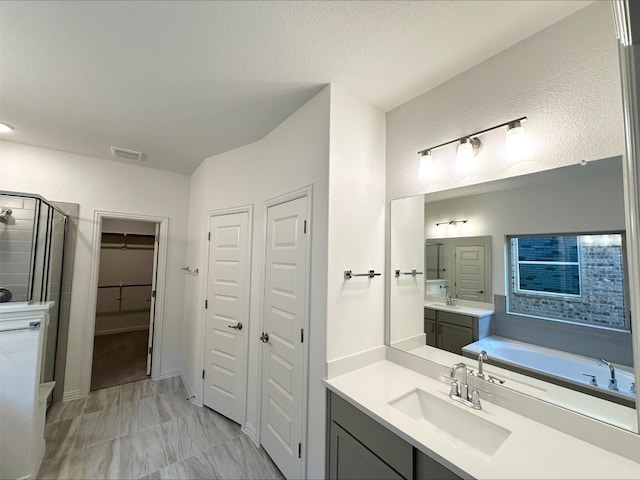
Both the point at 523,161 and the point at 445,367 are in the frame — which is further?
the point at 445,367

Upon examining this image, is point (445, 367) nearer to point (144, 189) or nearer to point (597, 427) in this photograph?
point (597, 427)

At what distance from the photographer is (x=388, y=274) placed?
1948 millimetres

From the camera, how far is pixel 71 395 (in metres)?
2.85

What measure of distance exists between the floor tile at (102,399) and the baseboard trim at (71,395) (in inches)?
4.4

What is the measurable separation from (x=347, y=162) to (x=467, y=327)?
1.32 meters

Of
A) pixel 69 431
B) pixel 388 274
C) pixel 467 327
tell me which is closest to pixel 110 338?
pixel 69 431

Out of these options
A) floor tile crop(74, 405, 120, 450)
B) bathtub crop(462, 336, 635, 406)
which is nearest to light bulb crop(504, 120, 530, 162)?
bathtub crop(462, 336, 635, 406)

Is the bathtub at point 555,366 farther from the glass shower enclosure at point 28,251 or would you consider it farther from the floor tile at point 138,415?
the glass shower enclosure at point 28,251

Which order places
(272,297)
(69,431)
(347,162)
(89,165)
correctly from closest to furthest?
(347,162)
(272,297)
(69,431)
(89,165)

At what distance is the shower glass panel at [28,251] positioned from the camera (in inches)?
94.0

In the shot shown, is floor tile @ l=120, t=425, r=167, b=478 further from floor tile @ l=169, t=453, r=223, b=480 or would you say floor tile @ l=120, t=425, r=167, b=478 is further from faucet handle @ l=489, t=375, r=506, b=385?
faucet handle @ l=489, t=375, r=506, b=385

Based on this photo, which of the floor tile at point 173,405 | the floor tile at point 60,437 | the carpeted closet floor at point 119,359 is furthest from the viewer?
the carpeted closet floor at point 119,359

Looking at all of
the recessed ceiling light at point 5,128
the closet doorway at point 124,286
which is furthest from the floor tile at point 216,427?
the recessed ceiling light at point 5,128

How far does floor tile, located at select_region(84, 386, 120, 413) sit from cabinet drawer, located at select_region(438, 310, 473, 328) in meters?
3.42
